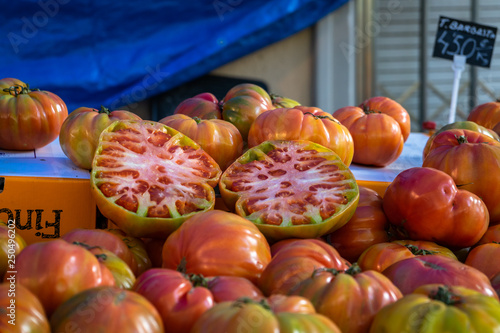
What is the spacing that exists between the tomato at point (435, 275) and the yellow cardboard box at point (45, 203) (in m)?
0.98

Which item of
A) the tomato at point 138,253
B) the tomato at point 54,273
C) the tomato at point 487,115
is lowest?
the tomato at point 487,115

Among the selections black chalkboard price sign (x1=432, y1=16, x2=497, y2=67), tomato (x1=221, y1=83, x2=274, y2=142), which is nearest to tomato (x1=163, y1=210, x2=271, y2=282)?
tomato (x1=221, y1=83, x2=274, y2=142)

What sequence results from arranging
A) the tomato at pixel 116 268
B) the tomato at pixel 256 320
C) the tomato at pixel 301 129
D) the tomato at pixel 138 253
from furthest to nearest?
the tomato at pixel 301 129, the tomato at pixel 138 253, the tomato at pixel 116 268, the tomato at pixel 256 320

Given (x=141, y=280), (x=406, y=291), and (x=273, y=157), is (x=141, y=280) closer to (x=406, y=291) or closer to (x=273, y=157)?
(x=406, y=291)

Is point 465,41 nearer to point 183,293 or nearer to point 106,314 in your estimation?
point 183,293

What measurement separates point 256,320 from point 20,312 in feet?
1.23

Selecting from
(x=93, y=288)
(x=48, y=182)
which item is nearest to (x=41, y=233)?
(x=48, y=182)

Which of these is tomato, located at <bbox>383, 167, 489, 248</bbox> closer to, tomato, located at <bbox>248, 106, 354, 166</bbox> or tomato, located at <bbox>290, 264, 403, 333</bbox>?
tomato, located at <bbox>248, 106, 354, 166</bbox>

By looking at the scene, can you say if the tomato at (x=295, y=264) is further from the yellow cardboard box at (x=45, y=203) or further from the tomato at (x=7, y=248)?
the yellow cardboard box at (x=45, y=203)

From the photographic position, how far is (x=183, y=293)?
1064 millimetres

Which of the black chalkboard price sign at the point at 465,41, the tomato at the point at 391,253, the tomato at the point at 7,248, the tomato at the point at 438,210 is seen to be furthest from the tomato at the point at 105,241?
the black chalkboard price sign at the point at 465,41

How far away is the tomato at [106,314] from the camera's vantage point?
0.90 m

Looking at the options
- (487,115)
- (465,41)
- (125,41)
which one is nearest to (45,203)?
(487,115)

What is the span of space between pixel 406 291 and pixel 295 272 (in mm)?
248
